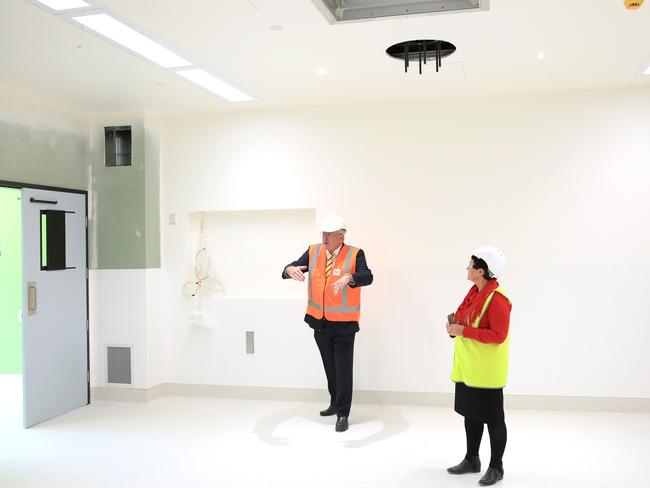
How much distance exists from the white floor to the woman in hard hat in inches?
17.1

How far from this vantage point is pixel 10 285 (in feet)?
23.0

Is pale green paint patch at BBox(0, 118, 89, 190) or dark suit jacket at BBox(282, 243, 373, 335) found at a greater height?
pale green paint patch at BBox(0, 118, 89, 190)

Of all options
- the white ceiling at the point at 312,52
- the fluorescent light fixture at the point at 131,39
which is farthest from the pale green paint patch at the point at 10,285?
the fluorescent light fixture at the point at 131,39

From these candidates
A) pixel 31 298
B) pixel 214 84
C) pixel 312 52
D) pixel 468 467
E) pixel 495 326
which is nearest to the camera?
pixel 495 326

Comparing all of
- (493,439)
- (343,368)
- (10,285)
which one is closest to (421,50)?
(343,368)

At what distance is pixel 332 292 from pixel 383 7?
2.07 m

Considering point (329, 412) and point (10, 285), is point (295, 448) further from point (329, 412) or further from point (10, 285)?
point (10, 285)

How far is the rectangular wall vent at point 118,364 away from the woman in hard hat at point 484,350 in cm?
330

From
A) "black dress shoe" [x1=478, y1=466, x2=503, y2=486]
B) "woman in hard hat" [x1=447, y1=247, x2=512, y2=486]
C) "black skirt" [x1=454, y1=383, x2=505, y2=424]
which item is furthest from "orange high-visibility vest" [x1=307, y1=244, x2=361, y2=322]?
"black dress shoe" [x1=478, y1=466, x2=503, y2=486]

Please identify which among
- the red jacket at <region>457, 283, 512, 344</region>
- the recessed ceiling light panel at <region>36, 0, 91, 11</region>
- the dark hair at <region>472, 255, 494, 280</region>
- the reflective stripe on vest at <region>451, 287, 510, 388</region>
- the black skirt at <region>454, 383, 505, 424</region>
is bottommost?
the black skirt at <region>454, 383, 505, 424</region>

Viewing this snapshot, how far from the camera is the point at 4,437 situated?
4.73m

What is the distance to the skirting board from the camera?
5.11m

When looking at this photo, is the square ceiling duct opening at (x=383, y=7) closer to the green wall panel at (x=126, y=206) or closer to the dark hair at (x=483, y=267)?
the dark hair at (x=483, y=267)

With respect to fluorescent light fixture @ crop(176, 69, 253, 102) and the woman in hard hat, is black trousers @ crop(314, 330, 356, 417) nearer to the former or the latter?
the woman in hard hat
